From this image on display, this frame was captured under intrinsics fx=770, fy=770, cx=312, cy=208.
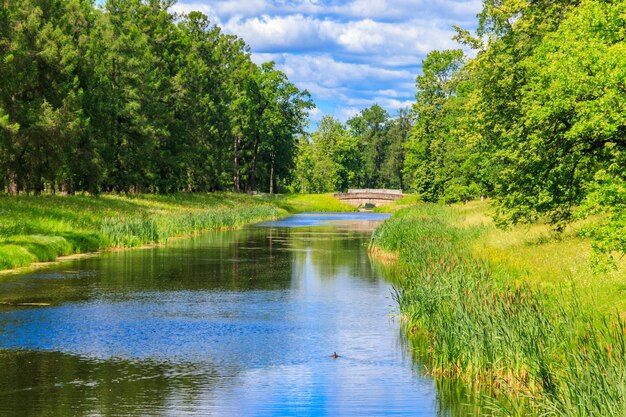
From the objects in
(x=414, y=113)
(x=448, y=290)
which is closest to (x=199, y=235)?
(x=448, y=290)

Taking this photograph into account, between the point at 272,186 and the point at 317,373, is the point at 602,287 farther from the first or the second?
the point at 272,186

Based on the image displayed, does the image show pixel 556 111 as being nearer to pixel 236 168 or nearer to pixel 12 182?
pixel 12 182

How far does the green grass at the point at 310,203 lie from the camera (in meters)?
117

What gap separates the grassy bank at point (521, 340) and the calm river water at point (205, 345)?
3.02ft

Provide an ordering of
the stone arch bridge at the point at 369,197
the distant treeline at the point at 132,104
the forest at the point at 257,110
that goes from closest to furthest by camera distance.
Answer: the forest at the point at 257,110, the distant treeline at the point at 132,104, the stone arch bridge at the point at 369,197

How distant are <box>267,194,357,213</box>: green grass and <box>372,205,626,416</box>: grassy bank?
90.8 metres

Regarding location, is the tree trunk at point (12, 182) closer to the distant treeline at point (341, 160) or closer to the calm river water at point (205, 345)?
the calm river water at point (205, 345)

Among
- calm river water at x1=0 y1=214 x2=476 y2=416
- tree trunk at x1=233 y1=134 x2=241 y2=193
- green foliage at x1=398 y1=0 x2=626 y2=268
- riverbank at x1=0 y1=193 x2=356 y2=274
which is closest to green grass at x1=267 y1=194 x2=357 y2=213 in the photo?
tree trunk at x1=233 y1=134 x2=241 y2=193

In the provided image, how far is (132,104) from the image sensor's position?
241 ft

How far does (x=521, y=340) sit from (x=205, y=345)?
883 centimetres

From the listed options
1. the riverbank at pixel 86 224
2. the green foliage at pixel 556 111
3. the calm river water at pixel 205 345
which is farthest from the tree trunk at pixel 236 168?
the calm river water at pixel 205 345

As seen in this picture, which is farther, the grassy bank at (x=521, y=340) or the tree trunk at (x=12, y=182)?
the tree trunk at (x=12, y=182)

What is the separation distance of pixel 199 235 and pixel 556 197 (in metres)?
36.0

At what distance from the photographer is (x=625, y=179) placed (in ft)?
69.1
